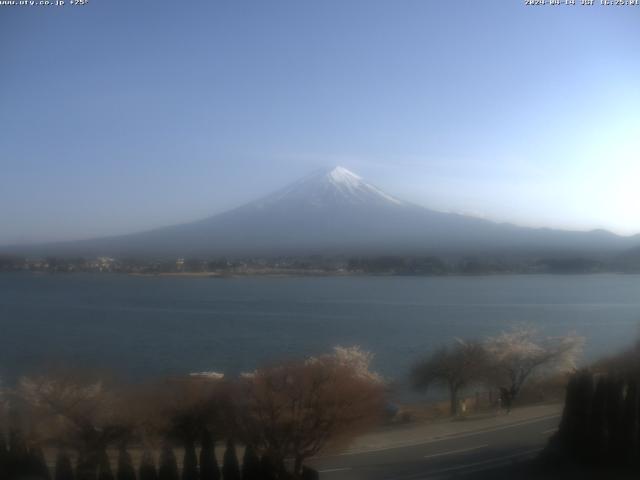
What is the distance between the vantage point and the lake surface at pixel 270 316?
6062mm

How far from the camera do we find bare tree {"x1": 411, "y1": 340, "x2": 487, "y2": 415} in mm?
5984

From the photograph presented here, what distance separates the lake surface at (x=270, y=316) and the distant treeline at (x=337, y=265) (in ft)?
0.47

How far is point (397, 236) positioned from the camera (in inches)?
410

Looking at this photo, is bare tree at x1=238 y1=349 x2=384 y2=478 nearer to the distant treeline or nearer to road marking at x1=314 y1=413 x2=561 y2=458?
road marking at x1=314 y1=413 x2=561 y2=458

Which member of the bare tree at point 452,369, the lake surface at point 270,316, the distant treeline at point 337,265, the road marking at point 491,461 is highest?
Answer: the distant treeline at point 337,265

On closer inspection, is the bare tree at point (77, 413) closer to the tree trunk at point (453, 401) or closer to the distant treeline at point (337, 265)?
the tree trunk at point (453, 401)

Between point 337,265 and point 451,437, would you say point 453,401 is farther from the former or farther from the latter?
point 337,265

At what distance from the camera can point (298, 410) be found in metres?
4.34

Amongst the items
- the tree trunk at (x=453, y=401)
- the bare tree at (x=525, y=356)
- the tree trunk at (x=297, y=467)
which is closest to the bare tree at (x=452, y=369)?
the tree trunk at (x=453, y=401)

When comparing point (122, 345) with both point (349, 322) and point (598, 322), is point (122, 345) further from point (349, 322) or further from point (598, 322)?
point (598, 322)

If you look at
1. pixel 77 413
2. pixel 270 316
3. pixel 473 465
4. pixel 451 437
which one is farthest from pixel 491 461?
pixel 270 316

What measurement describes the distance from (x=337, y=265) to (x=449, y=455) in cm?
424

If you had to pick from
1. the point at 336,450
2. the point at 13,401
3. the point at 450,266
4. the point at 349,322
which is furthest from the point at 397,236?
the point at 13,401

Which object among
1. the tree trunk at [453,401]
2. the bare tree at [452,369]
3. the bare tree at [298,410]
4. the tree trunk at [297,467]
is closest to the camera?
the tree trunk at [297,467]
